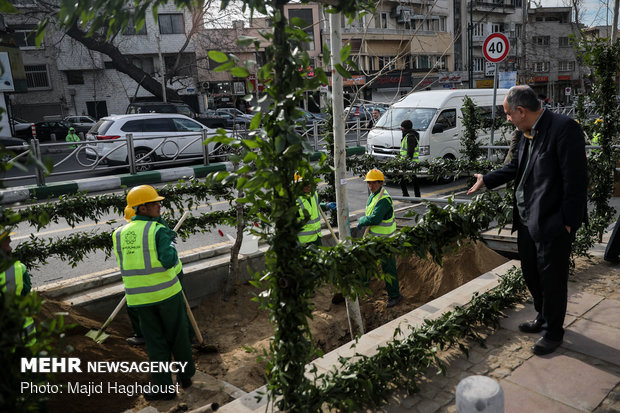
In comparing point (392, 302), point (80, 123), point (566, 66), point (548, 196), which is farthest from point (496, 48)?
point (566, 66)

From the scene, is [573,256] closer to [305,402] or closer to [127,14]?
[305,402]

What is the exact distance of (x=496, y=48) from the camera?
9.17 metres

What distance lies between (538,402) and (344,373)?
122cm

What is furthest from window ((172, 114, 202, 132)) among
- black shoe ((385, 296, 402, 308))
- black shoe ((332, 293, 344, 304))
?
black shoe ((385, 296, 402, 308))

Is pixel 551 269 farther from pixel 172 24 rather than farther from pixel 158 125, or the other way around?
pixel 172 24

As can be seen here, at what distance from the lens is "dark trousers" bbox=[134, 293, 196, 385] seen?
4.14 meters

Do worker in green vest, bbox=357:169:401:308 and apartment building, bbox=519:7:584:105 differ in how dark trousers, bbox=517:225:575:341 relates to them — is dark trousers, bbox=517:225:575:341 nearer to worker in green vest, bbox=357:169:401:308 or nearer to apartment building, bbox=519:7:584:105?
worker in green vest, bbox=357:169:401:308

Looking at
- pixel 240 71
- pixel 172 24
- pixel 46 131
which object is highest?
pixel 172 24

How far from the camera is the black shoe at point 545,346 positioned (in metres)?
3.59

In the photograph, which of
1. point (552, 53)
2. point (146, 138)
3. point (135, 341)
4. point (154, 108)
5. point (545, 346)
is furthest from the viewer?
point (552, 53)

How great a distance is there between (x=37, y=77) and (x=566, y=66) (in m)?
55.6

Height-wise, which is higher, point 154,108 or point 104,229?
point 154,108

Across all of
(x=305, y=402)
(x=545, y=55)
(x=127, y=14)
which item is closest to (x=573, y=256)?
(x=305, y=402)

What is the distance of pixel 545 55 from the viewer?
5650 centimetres
